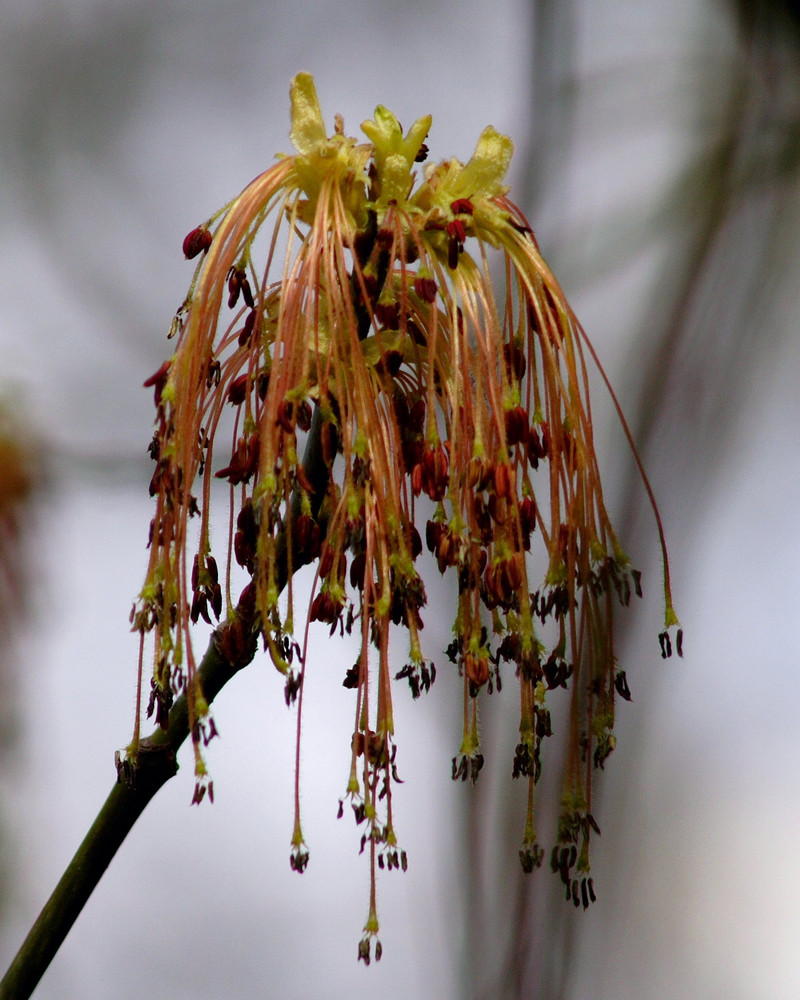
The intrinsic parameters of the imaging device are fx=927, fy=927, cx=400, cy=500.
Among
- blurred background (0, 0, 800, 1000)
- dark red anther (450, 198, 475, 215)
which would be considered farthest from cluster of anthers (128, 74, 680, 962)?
blurred background (0, 0, 800, 1000)

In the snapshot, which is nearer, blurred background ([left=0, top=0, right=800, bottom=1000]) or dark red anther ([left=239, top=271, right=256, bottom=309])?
dark red anther ([left=239, top=271, right=256, bottom=309])

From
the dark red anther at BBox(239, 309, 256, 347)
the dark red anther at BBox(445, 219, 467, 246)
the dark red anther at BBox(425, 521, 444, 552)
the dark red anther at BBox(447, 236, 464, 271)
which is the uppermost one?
A: the dark red anther at BBox(445, 219, 467, 246)

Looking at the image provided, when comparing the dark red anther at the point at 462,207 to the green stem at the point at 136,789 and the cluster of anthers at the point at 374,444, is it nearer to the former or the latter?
the cluster of anthers at the point at 374,444

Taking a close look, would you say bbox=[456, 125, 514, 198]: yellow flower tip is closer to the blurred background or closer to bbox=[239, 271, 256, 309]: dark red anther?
bbox=[239, 271, 256, 309]: dark red anther

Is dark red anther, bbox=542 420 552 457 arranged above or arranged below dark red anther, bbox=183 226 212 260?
below

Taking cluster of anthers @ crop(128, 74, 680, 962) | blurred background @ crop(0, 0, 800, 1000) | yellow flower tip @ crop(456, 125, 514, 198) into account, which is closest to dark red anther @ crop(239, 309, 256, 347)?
cluster of anthers @ crop(128, 74, 680, 962)

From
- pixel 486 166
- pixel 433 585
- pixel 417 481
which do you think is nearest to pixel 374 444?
pixel 417 481

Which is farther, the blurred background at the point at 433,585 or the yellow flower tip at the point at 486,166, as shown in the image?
the blurred background at the point at 433,585

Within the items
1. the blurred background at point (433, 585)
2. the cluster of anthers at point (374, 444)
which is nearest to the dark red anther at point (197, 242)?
the cluster of anthers at point (374, 444)
